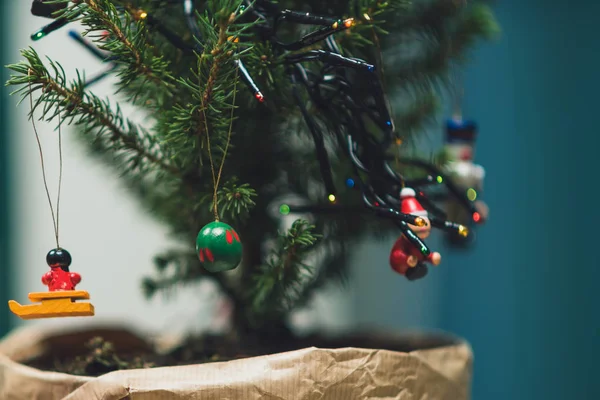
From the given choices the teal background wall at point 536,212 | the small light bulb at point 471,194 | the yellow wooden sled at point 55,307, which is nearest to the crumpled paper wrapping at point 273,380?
the yellow wooden sled at point 55,307

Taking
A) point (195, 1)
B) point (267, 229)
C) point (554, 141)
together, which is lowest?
point (267, 229)

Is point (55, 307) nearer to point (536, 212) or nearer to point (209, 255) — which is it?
point (209, 255)

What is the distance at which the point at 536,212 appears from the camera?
94 cm

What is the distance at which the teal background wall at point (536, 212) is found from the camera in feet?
2.91

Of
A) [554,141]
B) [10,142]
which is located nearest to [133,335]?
[10,142]

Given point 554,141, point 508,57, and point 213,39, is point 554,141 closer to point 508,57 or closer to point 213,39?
point 508,57

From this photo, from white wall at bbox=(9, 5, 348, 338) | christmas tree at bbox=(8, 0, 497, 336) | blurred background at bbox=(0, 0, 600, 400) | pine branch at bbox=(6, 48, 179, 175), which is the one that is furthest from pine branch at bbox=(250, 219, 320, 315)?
white wall at bbox=(9, 5, 348, 338)

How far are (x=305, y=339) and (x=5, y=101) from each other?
77cm

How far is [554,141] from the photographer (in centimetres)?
92

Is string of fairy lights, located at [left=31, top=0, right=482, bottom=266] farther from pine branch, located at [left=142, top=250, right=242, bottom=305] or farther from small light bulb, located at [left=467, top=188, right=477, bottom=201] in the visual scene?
pine branch, located at [left=142, top=250, right=242, bottom=305]

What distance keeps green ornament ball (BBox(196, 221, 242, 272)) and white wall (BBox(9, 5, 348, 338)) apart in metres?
0.65

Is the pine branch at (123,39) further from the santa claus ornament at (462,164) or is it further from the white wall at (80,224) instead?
the white wall at (80,224)

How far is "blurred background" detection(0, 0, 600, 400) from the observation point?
2.93 feet

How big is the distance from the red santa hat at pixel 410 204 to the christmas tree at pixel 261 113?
15 millimetres
